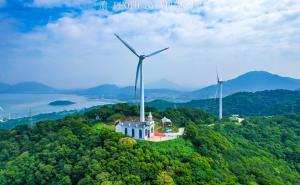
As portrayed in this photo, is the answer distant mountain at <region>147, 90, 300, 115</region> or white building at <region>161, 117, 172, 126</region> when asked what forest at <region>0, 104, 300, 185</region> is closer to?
white building at <region>161, 117, 172, 126</region>

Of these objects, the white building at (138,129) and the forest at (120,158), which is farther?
the white building at (138,129)

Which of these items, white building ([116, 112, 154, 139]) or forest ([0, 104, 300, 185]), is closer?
forest ([0, 104, 300, 185])

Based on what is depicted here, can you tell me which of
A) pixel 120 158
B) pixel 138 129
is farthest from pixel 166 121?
pixel 120 158

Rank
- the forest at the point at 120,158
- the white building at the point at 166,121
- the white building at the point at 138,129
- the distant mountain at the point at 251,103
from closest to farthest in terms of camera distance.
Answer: the forest at the point at 120,158 → the white building at the point at 138,129 → the white building at the point at 166,121 → the distant mountain at the point at 251,103

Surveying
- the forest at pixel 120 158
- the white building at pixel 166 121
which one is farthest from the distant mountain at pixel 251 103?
the white building at pixel 166 121

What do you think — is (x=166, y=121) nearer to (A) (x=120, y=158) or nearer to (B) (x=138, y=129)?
(B) (x=138, y=129)

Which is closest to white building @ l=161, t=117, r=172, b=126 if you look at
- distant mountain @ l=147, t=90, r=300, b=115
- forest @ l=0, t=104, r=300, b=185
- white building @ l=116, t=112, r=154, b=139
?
forest @ l=0, t=104, r=300, b=185

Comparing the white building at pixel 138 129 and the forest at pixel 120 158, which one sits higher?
the white building at pixel 138 129

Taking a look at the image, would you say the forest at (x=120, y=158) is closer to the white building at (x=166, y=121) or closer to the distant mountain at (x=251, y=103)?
the white building at (x=166, y=121)

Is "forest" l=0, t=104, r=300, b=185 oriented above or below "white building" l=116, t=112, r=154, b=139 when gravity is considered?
below

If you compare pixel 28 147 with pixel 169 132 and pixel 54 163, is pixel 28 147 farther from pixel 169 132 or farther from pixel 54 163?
pixel 169 132
